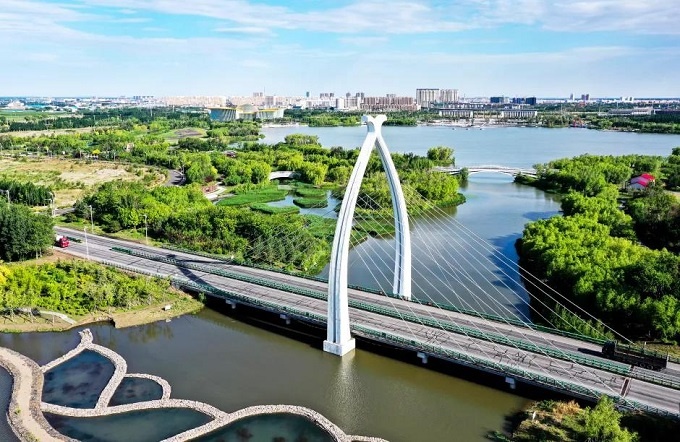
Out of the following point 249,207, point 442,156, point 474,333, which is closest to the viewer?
point 474,333

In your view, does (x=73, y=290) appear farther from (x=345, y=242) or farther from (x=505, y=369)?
(x=505, y=369)

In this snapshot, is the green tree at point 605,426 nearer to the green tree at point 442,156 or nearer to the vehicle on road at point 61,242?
the vehicle on road at point 61,242

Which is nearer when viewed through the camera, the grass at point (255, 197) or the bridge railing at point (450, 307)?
the bridge railing at point (450, 307)

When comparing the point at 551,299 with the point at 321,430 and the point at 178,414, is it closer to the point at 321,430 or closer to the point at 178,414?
the point at 321,430

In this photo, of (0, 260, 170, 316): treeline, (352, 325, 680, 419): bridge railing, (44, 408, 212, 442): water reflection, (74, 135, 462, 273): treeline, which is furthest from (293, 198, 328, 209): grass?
(44, 408, 212, 442): water reflection

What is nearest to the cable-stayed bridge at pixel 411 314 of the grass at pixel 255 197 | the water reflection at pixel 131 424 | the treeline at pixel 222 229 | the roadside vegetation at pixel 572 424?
the roadside vegetation at pixel 572 424

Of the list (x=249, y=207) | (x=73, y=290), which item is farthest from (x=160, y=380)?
(x=249, y=207)

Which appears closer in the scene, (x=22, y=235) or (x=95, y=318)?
(x=95, y=318)

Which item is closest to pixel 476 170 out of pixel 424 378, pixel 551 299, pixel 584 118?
pixel 551 299
